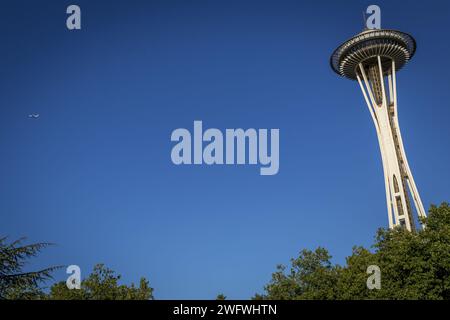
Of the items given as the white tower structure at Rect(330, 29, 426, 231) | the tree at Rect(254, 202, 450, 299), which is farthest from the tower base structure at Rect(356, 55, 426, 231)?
the tree at Rect(254, 202, 450, 299)

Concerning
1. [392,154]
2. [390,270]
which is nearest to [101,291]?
[390,270]

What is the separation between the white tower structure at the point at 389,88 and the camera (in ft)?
245

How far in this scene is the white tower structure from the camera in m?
74.6

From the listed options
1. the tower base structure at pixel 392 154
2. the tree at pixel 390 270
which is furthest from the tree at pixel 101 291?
the tower base structure at pixel 392 154

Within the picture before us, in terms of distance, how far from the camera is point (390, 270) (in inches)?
1597

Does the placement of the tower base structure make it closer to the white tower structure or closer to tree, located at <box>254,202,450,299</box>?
the white tower structure

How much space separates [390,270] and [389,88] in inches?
1878

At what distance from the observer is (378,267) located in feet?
143

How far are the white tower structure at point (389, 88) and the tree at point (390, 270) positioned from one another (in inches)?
947

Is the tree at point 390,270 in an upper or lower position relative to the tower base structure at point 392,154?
lower

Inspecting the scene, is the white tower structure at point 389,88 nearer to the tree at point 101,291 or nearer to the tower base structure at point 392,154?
the tower base structure at point 392,154
